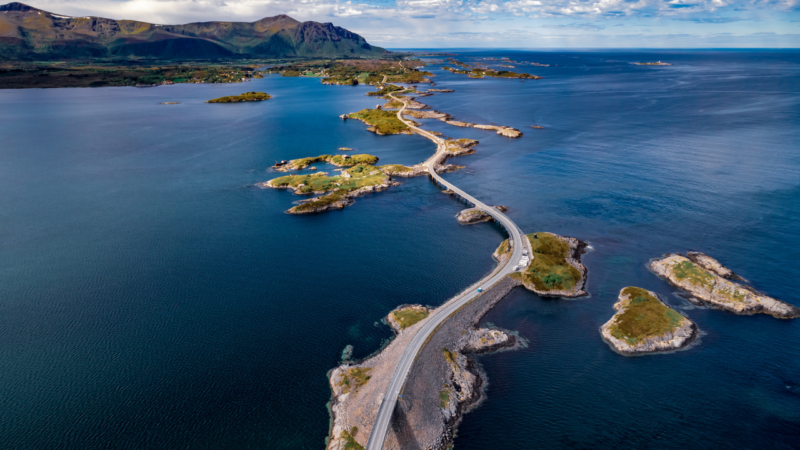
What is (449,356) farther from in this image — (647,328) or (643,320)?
(643,320)

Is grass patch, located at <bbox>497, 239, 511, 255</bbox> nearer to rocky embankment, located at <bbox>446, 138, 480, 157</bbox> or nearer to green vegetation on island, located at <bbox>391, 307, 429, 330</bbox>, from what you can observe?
green vegetation on island, located at <bbox>391, 307, 429, 330</bbox>

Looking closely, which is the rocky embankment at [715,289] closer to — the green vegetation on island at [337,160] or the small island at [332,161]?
the green vegetation on island at [337,160]

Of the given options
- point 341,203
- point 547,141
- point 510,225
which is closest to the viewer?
point 510,225

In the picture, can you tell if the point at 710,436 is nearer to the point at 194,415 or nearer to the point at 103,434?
the point at 194,415

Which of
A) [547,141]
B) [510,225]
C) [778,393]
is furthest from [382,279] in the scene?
[547,141]

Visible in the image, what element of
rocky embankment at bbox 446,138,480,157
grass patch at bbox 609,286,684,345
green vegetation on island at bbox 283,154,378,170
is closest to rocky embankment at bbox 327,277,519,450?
grass patch at bbox 609,286,684,345
